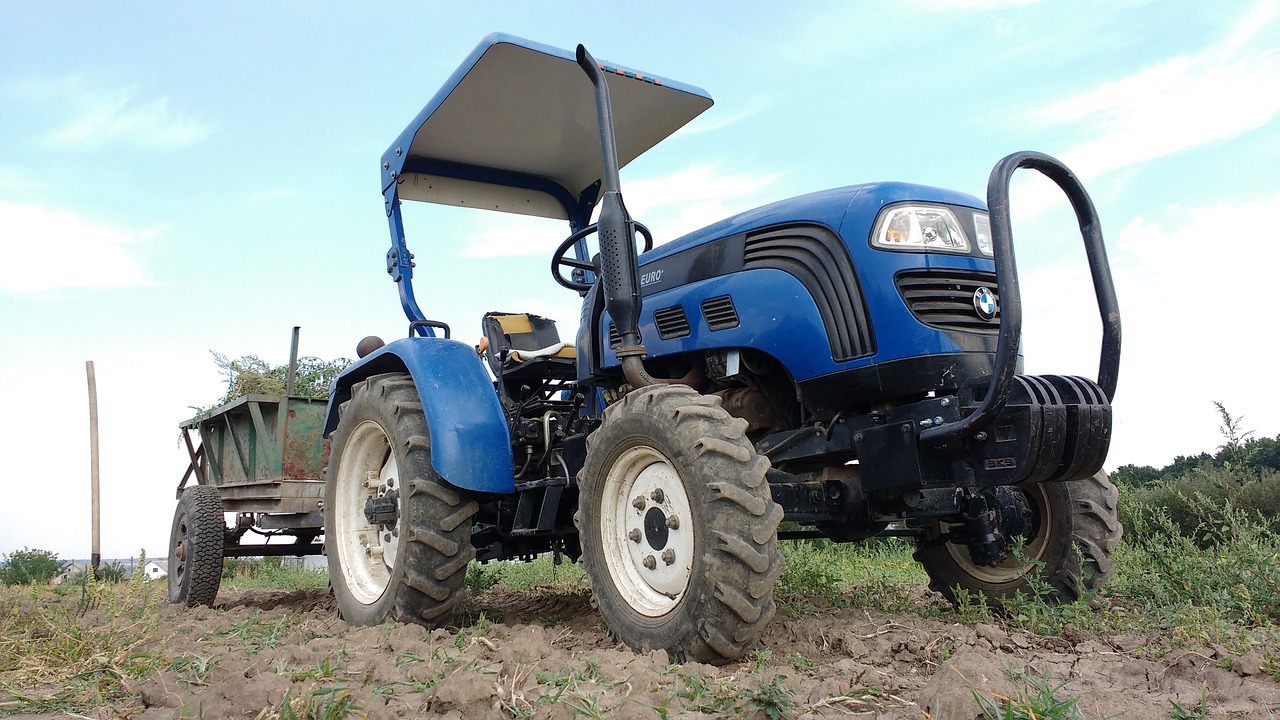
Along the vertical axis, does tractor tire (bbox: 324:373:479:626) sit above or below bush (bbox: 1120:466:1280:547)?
above

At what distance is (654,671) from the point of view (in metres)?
2.77

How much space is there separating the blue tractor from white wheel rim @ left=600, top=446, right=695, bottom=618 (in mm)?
11

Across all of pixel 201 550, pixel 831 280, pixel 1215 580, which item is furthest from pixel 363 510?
pixel 1215 580

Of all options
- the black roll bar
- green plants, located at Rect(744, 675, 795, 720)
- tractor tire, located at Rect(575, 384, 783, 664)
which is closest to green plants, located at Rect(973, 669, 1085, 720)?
green plants, located at Rect(744, 675, 795, 720)

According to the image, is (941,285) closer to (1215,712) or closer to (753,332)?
(753,332)

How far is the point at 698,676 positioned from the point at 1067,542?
6.82ft

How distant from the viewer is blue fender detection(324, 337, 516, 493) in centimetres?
418

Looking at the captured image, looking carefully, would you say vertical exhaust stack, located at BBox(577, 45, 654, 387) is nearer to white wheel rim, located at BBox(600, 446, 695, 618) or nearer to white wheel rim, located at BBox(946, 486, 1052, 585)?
white wheel rim, located at BBox(600, 446, 695, 618)

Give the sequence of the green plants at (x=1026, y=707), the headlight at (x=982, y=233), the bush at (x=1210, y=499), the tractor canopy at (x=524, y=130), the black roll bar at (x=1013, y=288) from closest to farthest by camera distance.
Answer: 1. the green plants at (x=1026, y=707)
2. the black roll bar at (x=1013, y=288)
3. the headlight at (x=982, y=233)
4. the tractor canopy at (x=524, y=130)
5. the bush at (x=1210, y=499)

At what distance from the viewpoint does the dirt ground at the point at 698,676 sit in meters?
2.25

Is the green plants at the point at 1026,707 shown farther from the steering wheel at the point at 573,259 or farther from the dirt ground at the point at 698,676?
the steering wheel at the point at 573,259

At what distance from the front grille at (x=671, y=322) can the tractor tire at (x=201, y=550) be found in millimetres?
4026

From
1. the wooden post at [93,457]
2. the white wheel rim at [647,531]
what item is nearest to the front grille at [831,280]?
the white wheel rim at [647,531]

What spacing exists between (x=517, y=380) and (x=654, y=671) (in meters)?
2.57
